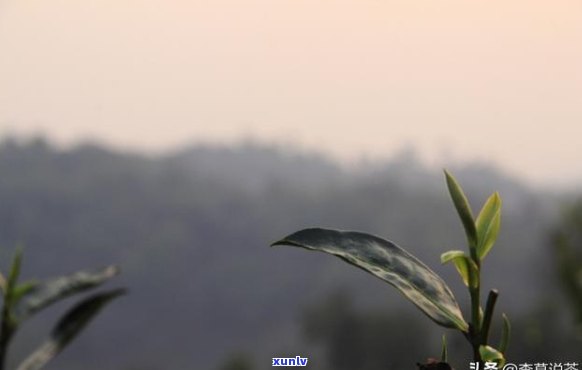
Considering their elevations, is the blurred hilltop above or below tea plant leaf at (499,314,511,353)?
below

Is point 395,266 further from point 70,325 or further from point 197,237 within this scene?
point 197,237

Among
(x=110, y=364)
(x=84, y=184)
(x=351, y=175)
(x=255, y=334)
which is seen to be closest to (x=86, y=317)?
(x=110, y=364)

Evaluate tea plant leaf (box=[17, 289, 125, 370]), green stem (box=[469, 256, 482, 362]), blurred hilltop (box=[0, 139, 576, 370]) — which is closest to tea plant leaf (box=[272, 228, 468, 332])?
green stem (box=[469, 256, 482, 362])

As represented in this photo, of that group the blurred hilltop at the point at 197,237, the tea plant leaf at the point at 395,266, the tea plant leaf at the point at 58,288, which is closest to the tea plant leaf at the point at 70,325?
the tea plant leaf at the point at 58,288

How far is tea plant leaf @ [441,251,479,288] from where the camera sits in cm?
39

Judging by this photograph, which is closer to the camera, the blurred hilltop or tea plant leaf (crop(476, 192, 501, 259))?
tea plant leaf (crop(476, 192, 501, 259))

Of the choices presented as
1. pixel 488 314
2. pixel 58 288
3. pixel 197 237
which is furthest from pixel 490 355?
pixel 197 237

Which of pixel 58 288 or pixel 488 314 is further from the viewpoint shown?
pixel 58 288

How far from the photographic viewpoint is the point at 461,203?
15.3 inches

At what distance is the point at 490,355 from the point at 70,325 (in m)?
0.33

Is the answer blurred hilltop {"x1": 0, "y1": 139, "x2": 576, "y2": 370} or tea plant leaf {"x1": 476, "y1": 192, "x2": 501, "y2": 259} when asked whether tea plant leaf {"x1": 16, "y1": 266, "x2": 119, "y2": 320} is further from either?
blurred hilltop {"x1": 0, "y1": 139, "x2": 576, "y2": 370}

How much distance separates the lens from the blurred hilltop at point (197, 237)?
4225cm

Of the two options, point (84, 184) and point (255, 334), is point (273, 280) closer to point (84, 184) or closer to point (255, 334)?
point (255, 334)

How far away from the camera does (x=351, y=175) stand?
5888cm
